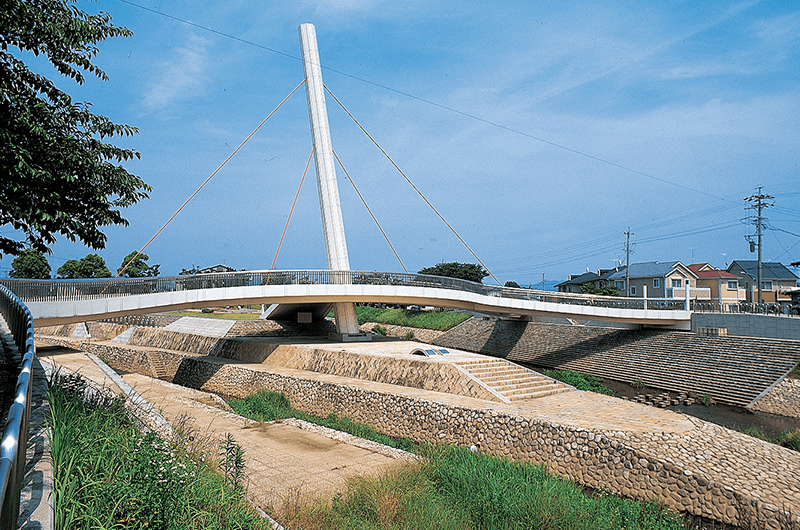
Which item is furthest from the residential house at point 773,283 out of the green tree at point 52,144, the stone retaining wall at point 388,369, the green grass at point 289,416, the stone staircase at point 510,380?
the green tree at point 52,144

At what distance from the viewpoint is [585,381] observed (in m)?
24.7

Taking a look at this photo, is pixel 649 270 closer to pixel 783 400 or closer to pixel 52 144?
pixel 783 400

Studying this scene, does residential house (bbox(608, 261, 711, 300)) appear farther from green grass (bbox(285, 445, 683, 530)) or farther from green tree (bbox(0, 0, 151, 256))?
green tree (bbox(0, 0, 151, 256))

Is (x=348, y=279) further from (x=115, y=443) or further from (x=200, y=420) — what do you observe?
(x=115, y=443)

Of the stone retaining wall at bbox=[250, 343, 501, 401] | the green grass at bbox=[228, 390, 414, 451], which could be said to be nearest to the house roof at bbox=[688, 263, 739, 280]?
the stone retaining wall at bbox=[250, 343, 501, 401]

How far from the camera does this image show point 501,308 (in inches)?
1171

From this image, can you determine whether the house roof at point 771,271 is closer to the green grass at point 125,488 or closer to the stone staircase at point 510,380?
the stone staircase at point 510,380

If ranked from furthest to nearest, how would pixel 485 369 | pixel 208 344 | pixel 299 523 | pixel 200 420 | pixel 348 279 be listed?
pixel 208 344, pixel 348 279, pixel 485 369, pixel 200 420, pixel 299 523

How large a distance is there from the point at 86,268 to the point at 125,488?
64109 mm

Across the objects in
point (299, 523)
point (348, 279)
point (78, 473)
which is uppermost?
point (348, 279)

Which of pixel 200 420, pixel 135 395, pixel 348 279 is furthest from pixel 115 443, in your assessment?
pixel 348 279

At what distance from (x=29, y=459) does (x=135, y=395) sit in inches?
319

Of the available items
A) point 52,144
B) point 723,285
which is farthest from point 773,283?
point 52,144

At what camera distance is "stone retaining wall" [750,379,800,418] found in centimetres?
2009
